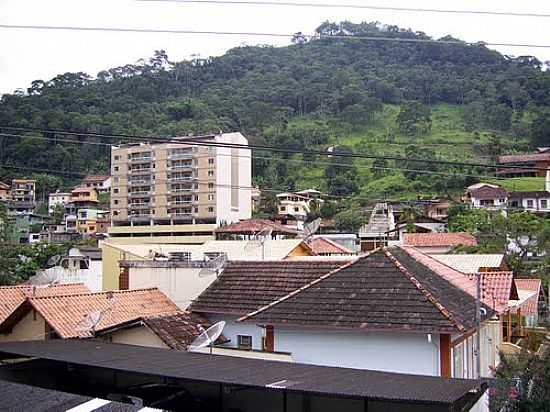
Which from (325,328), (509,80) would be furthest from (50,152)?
(509,80)

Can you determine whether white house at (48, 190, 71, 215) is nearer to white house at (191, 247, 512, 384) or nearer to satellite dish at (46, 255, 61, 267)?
satellite dish at (46, 255, 61, 267)

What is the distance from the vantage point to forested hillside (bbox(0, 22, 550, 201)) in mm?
61719

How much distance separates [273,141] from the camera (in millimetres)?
72062

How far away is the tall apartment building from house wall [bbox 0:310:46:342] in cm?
4151

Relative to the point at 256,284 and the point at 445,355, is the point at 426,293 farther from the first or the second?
the point at 256,284

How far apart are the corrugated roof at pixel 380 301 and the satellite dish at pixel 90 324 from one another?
3.29m

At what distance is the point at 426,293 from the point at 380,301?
0.84 meters


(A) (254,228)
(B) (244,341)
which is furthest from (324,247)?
(B) (244,341)

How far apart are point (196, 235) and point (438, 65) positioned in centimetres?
5856

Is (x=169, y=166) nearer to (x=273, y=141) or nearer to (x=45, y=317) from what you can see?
(x=273, y=141)

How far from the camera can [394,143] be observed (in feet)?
241

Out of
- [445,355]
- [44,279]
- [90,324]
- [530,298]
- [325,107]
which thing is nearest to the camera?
[445,355]

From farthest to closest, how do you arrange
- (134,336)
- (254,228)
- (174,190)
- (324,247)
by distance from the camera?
(174,190)
(254,228)
(324,247)
(134,336)

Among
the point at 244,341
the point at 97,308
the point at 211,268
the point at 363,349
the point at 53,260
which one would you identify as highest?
the point at 211,268
